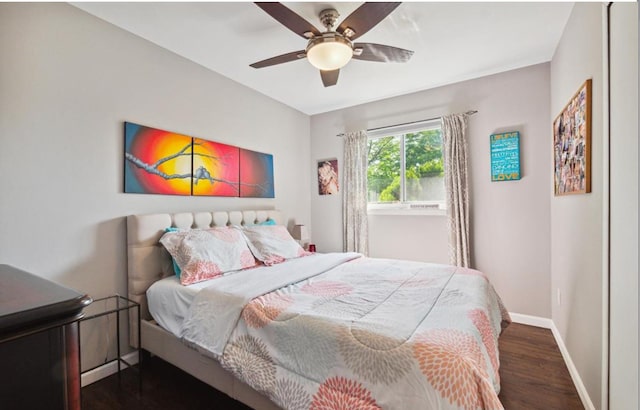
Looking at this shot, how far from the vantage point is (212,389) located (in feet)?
6.43

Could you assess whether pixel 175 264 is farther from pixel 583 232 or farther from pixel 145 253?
pixel 583 232

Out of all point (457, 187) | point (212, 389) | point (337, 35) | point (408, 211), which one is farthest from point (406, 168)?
point (212, 389)

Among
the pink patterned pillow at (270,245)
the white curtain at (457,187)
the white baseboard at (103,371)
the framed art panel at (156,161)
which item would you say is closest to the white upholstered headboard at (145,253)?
the framed art panel at (156,161)

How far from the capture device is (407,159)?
3.67 meters

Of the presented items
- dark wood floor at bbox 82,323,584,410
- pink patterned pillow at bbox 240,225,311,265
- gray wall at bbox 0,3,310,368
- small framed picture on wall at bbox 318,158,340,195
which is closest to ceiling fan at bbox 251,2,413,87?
gray wall at bbox 0,3,310,368

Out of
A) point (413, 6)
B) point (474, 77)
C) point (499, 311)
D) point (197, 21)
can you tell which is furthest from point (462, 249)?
point (197, 21)

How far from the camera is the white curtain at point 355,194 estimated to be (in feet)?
12.4

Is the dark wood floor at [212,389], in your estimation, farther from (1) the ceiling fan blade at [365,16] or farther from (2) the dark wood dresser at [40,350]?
(1) the ceiling fan blade at [365,16]

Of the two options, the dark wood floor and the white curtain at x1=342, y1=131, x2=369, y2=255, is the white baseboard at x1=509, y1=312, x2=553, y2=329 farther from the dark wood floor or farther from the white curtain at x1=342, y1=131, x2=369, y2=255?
the white curtain at x1=342, y1=131, x2=369, y2=255

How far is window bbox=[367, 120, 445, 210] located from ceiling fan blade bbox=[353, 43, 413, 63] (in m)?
1.43

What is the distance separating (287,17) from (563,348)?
10.5 ft

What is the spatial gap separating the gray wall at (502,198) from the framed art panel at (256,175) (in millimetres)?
1575

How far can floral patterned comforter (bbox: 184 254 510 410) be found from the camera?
1063 millimetres

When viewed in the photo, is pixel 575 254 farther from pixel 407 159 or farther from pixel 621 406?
pixel 407 159
